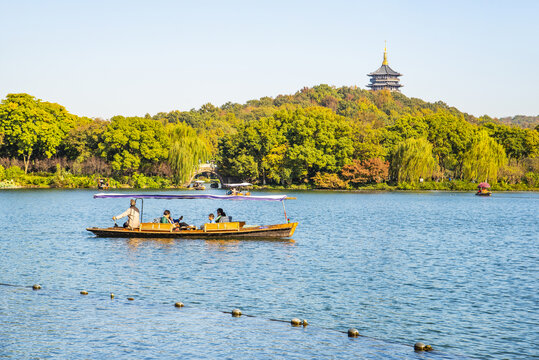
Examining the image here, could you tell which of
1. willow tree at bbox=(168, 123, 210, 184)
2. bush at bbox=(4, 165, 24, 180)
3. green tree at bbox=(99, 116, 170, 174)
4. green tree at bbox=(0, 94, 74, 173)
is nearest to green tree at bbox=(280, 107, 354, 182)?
willow tree at bbox=(168, 123, 210, 184)

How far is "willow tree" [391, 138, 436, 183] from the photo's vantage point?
95.5 metres

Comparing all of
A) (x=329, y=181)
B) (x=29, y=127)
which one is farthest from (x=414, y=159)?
(x=29, y=127)

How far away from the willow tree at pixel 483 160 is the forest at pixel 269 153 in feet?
0.52

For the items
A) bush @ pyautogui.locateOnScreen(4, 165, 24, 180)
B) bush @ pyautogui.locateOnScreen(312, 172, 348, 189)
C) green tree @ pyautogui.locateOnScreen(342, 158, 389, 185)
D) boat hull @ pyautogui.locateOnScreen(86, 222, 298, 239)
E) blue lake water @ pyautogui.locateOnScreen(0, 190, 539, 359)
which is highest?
green tree @ pyautogui.locateOnScreen(342, 158, 389, 185)

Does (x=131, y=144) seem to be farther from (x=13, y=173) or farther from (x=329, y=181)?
(x=329, y=181)

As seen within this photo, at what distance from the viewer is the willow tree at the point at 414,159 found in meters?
95.5

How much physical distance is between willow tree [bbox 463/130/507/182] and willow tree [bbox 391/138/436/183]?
5.56 meters

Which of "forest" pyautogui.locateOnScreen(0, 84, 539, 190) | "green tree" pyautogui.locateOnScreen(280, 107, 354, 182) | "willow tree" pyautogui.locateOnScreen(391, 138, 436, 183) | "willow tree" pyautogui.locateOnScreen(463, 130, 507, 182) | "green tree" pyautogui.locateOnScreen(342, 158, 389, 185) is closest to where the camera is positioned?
"willow tree" pyautogui.locateOnScreen(391, 138, 436, 183)

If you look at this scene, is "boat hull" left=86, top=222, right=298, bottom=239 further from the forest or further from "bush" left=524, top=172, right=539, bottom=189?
"bush" left=524, top=172, right=539, bottom=189

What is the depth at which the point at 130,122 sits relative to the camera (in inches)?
3976

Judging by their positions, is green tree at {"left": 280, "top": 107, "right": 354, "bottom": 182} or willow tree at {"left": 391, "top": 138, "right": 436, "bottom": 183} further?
green tree at {"left": 280, "top": 107, "right": 354, "bottom": 182}

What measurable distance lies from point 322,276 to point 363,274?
187 centimetres

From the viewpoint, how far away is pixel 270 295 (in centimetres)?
2022

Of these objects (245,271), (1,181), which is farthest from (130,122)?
(245,271)
